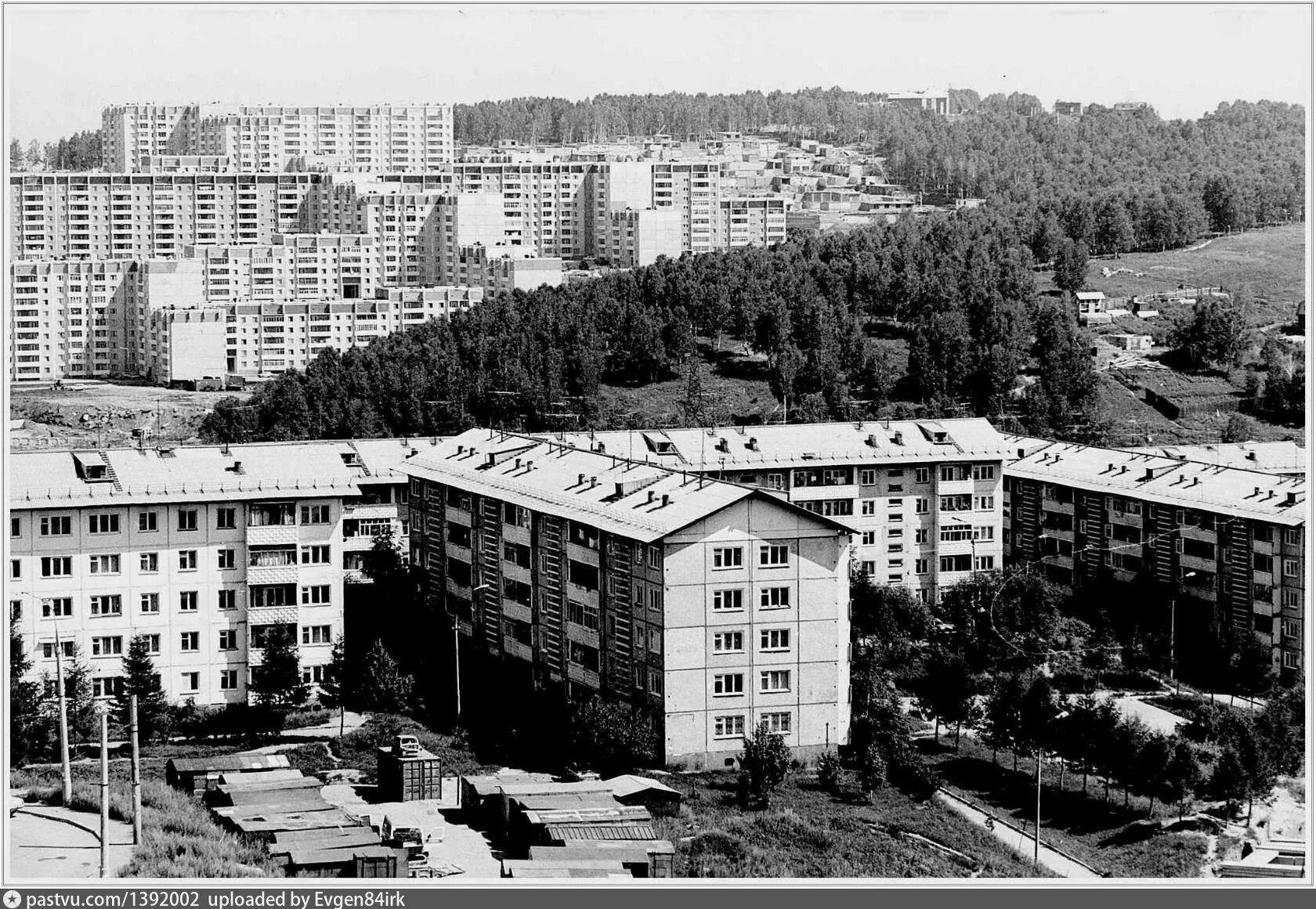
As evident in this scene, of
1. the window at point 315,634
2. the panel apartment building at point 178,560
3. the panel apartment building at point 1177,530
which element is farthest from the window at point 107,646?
the panel apartment building at point 1177,530

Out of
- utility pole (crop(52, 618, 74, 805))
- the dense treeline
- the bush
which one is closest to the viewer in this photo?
utility pole (crop(52, 618, 74, 805))

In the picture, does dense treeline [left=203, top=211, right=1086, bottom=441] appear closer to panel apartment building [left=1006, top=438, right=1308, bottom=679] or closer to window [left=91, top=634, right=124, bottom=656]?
panel apartment building [left=1006, top=438, right=1308, bottom=679]

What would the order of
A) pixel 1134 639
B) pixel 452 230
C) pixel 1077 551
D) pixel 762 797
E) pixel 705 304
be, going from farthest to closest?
pixel 452 230, pixel 705 304, pixel 1077 551, pixel 1134 639, pixel 762 797

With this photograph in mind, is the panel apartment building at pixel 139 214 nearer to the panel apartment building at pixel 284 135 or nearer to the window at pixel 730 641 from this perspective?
the panel apartment building at pixel 284 135

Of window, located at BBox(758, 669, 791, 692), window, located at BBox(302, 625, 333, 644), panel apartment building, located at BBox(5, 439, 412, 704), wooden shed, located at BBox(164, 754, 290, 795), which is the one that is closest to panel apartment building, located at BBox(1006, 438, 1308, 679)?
window, located at BBox(758, 669, 791, 692)

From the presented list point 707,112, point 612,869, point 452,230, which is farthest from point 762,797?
point 707,112

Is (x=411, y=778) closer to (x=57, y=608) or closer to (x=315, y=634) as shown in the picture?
(x=315, y=634)

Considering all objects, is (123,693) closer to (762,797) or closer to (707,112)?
(762,797)
